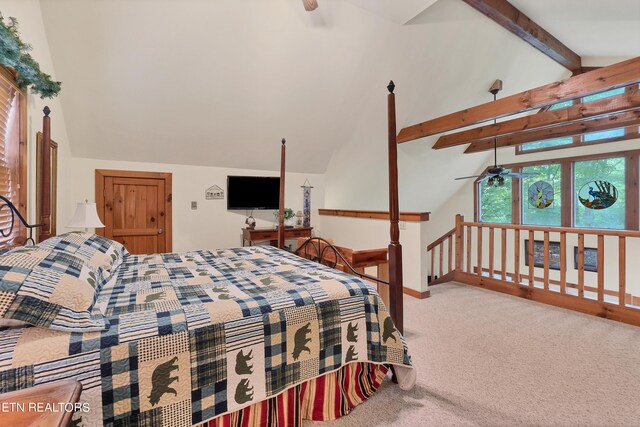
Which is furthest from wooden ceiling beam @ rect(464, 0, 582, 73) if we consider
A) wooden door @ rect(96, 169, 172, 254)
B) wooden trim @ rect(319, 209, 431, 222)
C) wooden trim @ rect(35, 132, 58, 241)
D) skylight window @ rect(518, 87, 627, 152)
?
wooden door @ rect(96, 169, 172, 254)

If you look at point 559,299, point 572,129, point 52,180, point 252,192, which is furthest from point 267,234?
point 572,129

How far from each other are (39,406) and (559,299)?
→ 424 cm

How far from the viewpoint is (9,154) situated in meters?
1.96

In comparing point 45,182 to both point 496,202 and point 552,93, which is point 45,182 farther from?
point 496,202

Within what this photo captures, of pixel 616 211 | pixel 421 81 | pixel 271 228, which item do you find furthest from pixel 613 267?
pixel 271 228

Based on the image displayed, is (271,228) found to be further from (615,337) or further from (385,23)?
(615,337)

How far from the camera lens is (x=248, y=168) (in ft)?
15.9

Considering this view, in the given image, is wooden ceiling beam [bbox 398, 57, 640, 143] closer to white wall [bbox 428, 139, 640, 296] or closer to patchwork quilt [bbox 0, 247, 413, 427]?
patchwork quilt [bbox 0, 247, 413, 427]

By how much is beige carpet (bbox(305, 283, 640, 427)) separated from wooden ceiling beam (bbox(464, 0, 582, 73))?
347 cm

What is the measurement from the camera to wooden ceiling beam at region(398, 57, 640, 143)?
8.43ft

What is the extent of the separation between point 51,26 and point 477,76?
5.44 meters

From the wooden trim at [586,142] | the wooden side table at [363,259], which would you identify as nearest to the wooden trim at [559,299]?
the wooden side table at [363,259]

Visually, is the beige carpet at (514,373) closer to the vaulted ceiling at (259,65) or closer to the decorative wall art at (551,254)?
the vaulted ceiling at (259,65)

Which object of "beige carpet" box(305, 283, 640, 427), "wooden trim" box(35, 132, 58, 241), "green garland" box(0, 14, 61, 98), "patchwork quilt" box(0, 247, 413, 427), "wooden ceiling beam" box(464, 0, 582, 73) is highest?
"wooden ceiling beam" box(464, 0, 582, 73)
